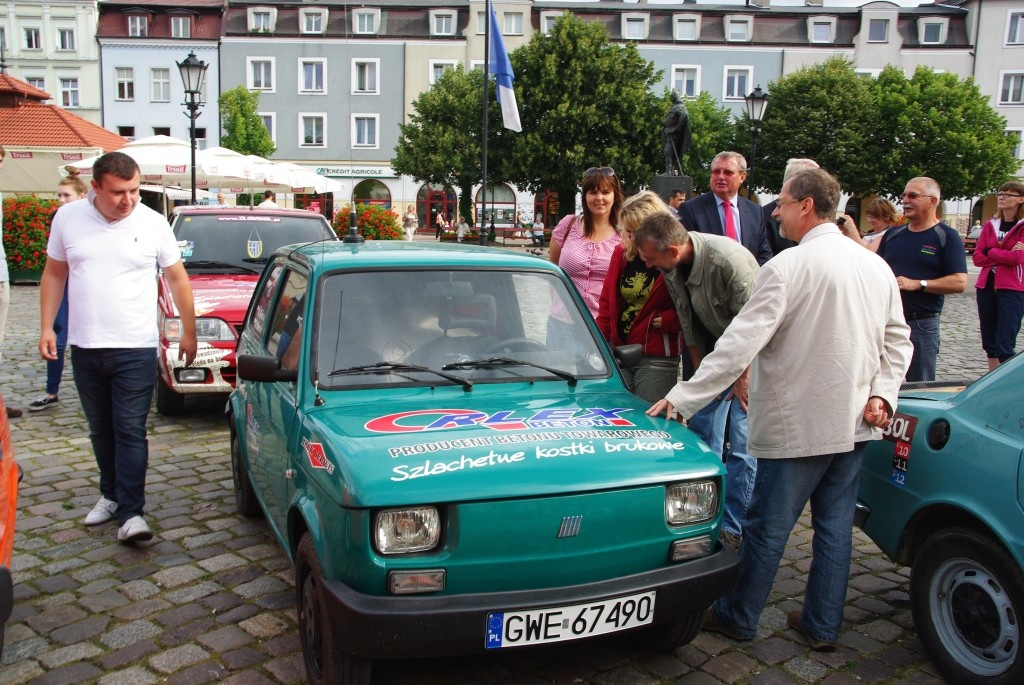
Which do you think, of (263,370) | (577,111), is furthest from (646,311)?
(577,111)

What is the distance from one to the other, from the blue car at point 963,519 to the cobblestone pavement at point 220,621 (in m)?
0.30

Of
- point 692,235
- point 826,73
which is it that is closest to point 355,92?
point 826,73

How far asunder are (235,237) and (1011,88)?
5810 cm

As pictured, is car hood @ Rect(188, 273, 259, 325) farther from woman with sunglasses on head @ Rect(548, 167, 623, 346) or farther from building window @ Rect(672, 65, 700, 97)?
building window @ Rect(672, 65, 700, 97)

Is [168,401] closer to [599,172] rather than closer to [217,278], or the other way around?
[217,278]

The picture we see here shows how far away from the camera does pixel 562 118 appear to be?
39.4 m

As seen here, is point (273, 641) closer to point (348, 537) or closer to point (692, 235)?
point (348, 537)

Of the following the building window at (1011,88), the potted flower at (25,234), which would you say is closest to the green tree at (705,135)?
the building window at (1011,88)

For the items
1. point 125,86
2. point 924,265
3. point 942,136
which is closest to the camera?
point 924,265

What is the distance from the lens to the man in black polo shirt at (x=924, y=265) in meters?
6.15

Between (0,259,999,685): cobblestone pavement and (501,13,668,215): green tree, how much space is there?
1401 inches

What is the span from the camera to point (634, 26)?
180 feet

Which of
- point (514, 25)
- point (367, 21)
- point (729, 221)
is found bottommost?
point (729, 221)

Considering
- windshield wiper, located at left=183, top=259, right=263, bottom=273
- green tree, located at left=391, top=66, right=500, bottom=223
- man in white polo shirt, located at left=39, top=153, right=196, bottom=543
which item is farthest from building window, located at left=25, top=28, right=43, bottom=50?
man in white polo shirt, located at left=39, top=153, right=196, bottom=543
